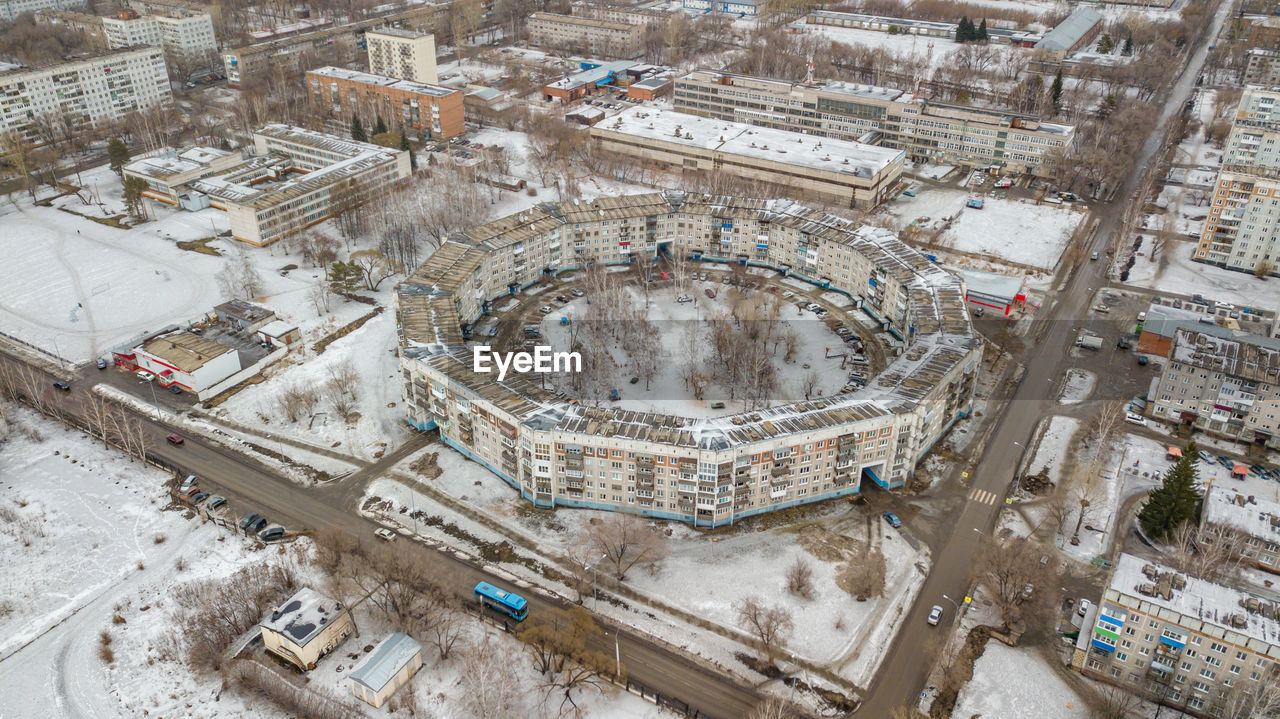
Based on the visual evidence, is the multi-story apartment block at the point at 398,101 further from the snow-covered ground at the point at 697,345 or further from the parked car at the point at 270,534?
the parked car at the point at 270,534

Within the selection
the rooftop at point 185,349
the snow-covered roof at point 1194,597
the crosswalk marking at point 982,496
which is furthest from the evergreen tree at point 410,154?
the snow-covered roof at point 1194,597

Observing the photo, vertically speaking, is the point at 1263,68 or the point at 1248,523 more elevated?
the point at 1263,68

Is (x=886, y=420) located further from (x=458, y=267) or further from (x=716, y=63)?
(x=716, y=63)

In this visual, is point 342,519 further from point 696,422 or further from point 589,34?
point 589,34

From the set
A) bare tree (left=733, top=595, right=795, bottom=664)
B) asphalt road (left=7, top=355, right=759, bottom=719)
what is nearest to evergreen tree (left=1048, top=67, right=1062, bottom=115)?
bare tree (left=733, top=595, right=795, bottom=664)

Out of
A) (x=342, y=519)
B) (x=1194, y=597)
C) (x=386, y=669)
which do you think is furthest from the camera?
Answer: (x=342, y=519)

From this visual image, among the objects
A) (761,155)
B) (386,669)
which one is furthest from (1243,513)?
(761,155)

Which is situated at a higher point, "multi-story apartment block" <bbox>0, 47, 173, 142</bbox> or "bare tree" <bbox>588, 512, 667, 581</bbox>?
"multi-story apartment block" <bbox>0, 47, 173, 142</bbox>

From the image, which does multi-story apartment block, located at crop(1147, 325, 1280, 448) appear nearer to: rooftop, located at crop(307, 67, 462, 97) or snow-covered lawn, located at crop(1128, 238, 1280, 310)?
snow-covered lawn, located at crop(1128, 238, 1280, 310)
